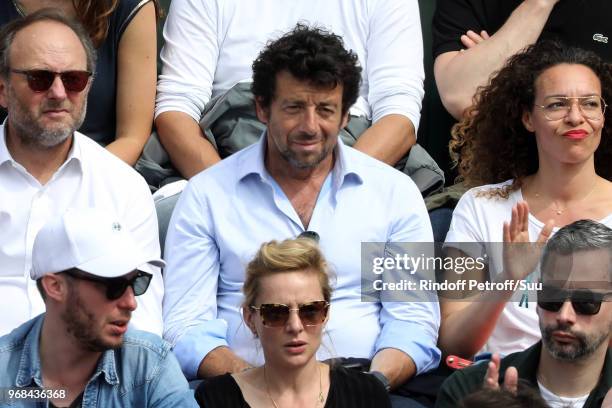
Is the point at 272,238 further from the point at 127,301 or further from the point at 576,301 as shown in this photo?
the point at 576,301

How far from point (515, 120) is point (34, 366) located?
2127mm

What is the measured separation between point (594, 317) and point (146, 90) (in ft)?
6.92

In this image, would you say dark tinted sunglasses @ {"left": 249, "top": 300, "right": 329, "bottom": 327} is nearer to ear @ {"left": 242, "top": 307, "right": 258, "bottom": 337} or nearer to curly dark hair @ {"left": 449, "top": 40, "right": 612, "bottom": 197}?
ear @ {"left": 242, "top": 307, "right": 258, "bottom": 337}

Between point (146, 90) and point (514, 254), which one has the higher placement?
point (146, 90)

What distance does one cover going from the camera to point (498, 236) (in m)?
4.57

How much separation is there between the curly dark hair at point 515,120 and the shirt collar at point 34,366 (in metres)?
1.70

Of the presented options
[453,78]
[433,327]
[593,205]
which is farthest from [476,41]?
[433,327]

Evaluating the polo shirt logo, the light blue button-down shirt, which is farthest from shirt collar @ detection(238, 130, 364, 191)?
the polo shirt logo

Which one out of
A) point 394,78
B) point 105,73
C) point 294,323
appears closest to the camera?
point 294,323

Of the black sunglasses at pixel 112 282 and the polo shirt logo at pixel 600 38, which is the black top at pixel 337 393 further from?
the polo shirt logo at pixel 600 38

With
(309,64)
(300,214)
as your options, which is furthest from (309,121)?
(300,214)

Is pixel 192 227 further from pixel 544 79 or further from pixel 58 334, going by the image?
pixel 544 79

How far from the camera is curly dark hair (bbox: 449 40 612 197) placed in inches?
189

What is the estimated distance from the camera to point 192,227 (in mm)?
4453
